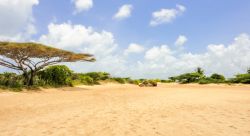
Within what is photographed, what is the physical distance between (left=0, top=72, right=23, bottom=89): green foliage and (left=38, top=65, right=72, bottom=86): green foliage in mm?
2497

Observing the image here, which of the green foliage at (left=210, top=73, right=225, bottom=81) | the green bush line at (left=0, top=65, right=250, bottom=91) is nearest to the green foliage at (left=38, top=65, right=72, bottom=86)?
the green bush line at (left=0, top=65, right=250, bottom=91)

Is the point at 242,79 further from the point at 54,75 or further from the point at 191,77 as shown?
the point at 54,75

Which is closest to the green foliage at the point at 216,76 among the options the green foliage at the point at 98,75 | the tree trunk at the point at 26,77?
the green foliage at the point at 98,75

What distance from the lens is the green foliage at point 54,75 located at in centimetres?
2552

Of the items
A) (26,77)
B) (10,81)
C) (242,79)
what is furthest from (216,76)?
(10,81)

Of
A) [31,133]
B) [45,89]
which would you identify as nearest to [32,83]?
[45,89]

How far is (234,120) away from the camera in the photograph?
28.0ft

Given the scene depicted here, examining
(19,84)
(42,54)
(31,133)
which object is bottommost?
(31,133)

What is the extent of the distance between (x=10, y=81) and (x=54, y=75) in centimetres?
515

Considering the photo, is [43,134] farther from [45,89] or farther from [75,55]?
[75,55]

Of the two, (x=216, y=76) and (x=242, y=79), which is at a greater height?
(x=216, y=76)

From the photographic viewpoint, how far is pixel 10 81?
Result: 69.7ft

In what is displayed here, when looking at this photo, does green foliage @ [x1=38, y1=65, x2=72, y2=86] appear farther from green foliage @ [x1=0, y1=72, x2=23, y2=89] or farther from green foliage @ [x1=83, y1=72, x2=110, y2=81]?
green foliage @ [x1=83, y1=72, x2=110, y2=81]

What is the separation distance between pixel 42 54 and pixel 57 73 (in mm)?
3320
